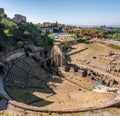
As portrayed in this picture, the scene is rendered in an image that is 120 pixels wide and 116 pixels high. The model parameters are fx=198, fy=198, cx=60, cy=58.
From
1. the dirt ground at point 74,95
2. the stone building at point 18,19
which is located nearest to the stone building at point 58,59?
the dirt ground at point 74,95

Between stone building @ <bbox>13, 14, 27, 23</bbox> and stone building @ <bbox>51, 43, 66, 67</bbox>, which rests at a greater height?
stone building @ <bbox>13, 14, 27, 23</bbox>

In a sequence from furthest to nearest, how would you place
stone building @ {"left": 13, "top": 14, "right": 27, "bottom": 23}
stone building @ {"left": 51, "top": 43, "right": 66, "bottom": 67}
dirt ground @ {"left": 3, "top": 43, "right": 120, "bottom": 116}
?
stone building @ {"left": 13, "top": 14, "right": 27, "bottom": 23}, stone building @ {"left": 51, "top": 43, "right": 66, "bottom": 67}, dirt ground @ {"left": 3, "top": 43, "right": 120, "bottom": 116}

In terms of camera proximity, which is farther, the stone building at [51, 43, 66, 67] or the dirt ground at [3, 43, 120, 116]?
the stone building at [51, 43, 66, 67]

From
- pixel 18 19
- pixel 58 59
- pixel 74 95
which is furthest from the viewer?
pixel 18 19

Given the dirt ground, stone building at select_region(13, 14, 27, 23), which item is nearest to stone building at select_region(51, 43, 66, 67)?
the dirt ground

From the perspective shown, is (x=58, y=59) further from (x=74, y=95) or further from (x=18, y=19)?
(x=18, y=19)

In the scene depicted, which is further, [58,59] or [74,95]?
[58,59]

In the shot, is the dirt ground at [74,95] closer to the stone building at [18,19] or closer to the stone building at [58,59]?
the stone building at [58,59]

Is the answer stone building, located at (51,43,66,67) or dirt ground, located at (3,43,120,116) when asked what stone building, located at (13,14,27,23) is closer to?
stone building, located at (51,43,66,67)

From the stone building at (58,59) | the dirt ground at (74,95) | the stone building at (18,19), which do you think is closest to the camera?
the dirt ground at (74,95)

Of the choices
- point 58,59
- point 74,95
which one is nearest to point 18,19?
point 58,59

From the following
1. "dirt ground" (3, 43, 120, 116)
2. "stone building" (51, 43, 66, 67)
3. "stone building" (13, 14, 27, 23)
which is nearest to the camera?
"dirt ground" (3, 43, 120, 116)

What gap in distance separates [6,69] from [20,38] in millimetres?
18977

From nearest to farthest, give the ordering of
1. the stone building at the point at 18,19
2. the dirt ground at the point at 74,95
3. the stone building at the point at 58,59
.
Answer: the dirt ground at the point at 74,95 < the stone building at the point at 58,59 < the stone building at the point at 18,19
